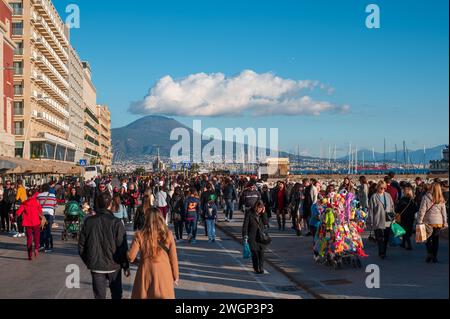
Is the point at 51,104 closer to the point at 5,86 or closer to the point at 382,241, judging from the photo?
the point at 5,86

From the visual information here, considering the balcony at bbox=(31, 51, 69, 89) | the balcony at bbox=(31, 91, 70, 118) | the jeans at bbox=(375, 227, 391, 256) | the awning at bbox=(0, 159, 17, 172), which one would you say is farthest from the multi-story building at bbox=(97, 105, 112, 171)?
the jeans at bbox=(375, 227, 391, 256)

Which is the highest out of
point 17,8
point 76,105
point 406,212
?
point 17,8

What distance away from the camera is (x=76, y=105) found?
114m

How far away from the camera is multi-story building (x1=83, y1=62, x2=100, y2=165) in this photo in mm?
133250

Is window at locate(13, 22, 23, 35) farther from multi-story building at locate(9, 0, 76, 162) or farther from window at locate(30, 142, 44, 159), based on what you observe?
window at locate(30, 142, 44, 159)

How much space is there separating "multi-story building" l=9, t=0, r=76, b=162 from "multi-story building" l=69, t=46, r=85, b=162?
493 inches

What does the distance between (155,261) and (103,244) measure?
43.6 inches

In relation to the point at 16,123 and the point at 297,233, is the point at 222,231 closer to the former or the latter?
the point at 297,233

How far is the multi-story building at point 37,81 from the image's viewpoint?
69.8 metres

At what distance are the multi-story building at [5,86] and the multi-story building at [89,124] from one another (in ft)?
242

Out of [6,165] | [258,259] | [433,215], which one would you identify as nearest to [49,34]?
[6,165]

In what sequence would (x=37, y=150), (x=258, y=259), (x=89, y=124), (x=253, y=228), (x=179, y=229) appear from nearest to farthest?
(x=258, y=259) < (x=253, y=228) < (x=179, y=229) < (x=37, y=150) < (x=89, y=124)

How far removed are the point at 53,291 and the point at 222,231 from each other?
40.1ft
